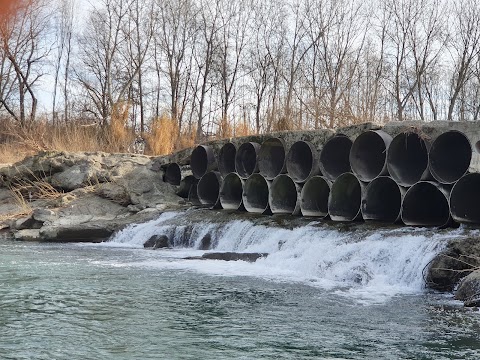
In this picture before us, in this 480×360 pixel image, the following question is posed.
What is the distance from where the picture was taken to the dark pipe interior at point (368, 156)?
9.55m

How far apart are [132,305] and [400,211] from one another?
4.41m

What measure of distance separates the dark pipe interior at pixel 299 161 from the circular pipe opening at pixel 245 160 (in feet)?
4.20

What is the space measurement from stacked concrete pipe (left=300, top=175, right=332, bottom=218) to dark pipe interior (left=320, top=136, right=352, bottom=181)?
195 mm

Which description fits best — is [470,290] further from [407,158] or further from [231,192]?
[231,192]

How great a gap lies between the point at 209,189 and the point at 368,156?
14.8 feet

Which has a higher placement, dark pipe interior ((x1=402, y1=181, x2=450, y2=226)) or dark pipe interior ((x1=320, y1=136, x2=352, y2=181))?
dark pipe interior ((x1=320, y1=136, x2=352, y2=181))

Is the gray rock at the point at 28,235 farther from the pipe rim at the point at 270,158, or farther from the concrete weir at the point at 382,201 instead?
the concrete weir at the point at 382,201

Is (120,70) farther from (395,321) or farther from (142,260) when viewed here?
(395,321)

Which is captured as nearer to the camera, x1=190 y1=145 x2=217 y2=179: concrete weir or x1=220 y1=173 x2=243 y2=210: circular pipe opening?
x1=220 y1=173 x2=243 y2=210: circular pipe opening

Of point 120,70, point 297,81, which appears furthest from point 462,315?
point 120,70

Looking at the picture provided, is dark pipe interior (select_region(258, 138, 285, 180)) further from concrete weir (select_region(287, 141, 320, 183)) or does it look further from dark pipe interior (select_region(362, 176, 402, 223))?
dark pipe interior (select_region(362, 176, 402, 223))

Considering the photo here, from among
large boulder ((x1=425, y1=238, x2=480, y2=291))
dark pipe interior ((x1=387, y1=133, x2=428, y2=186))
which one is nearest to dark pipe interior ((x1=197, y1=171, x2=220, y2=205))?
dark pipe interior ((x1=387, y1=133, x2=428, y2=186))

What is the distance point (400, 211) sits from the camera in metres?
8.66

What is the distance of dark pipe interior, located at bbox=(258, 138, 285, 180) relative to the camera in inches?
459
